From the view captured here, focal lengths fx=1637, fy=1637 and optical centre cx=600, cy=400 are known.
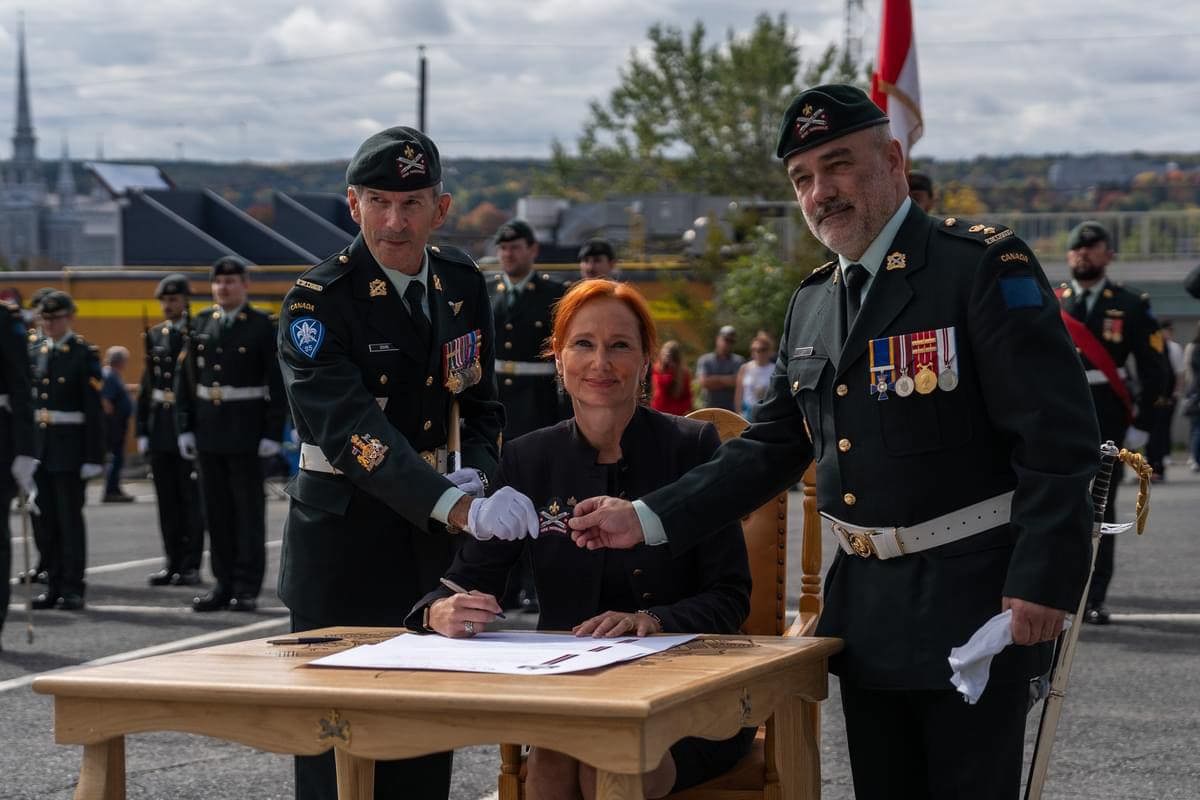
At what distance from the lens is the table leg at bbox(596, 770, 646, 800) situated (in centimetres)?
279

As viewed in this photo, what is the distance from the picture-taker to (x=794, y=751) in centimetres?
355

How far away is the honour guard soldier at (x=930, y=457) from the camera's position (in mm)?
3150

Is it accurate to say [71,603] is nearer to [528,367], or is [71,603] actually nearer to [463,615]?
[528,367]

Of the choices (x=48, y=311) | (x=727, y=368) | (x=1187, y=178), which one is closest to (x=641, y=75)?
(x=1187, y=178)

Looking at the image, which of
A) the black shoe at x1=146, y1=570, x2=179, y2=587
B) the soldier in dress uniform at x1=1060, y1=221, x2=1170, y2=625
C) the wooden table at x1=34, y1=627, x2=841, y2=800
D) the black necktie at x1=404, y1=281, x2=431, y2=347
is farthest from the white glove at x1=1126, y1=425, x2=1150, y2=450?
the black shoe at x1=146, y1=570, x2=179, y2=587

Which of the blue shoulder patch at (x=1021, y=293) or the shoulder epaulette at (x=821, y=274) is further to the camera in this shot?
the shoulder epaulette at (x=821, y=274)

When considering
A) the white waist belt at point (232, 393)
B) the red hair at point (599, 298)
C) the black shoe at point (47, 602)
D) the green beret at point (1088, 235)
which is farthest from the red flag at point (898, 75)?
the black shoe at point (47, 602)

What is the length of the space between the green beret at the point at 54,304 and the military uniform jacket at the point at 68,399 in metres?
0.20

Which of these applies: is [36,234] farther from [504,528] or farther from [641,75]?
[504,528]

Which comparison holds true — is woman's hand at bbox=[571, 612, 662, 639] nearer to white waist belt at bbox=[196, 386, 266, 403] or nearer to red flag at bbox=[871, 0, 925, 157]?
red flag at bbox=[871, 0, 925, 157]

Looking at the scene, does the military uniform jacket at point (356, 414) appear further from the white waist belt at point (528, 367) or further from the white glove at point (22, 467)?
the white waist belt at point (528, 367)

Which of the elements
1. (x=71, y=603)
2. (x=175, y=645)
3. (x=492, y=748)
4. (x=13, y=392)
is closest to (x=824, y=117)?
(x=492, y=748)

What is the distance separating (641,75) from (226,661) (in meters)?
59.6

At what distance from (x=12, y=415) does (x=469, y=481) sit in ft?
17.2
